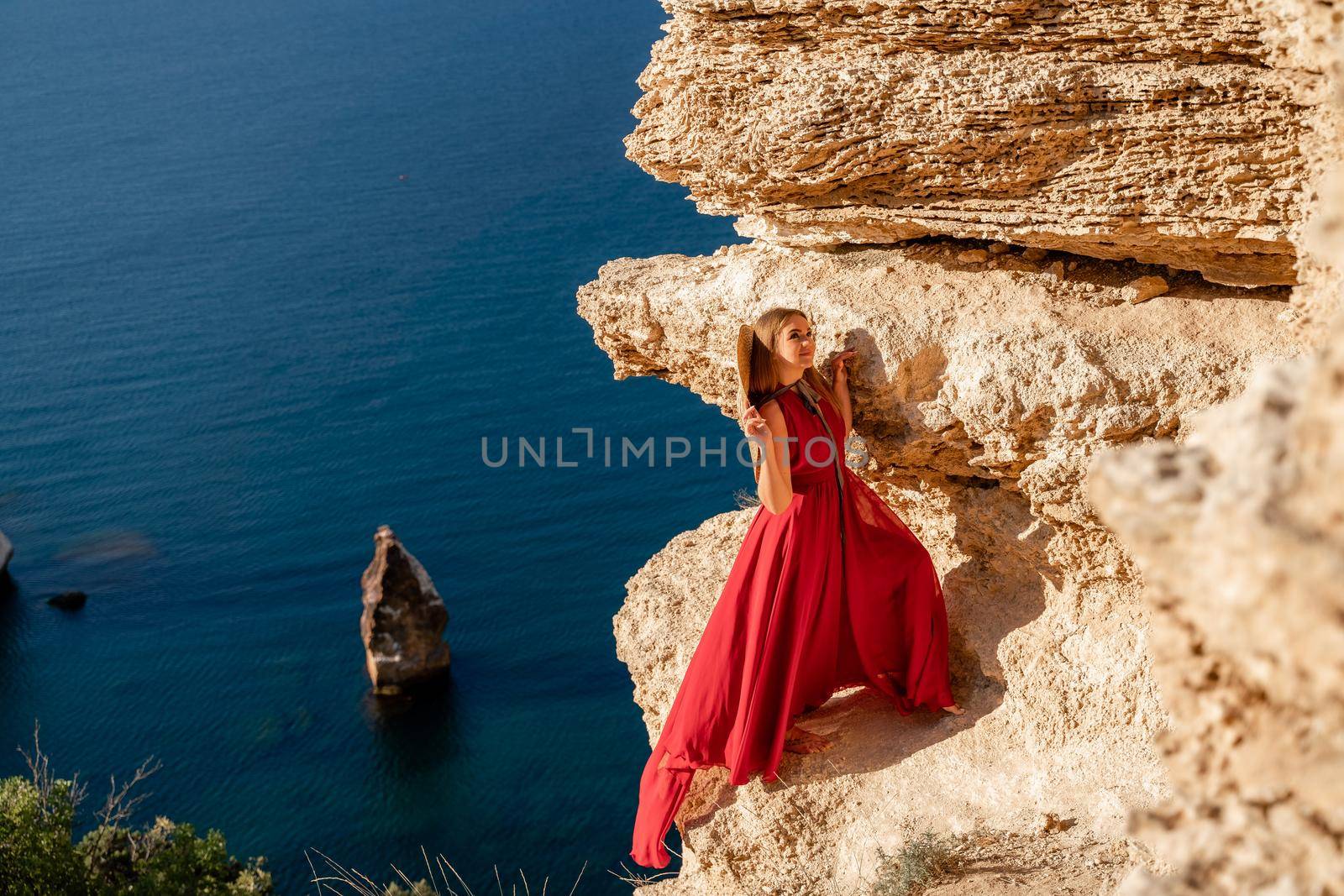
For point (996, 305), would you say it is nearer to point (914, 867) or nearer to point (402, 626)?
point (914, 867)

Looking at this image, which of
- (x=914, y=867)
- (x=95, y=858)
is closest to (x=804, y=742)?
(x=914, y=867)

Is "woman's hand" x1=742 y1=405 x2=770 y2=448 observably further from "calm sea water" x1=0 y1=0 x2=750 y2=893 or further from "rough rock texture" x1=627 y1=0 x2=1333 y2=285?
"calm sea water" x1=0 y1=0 x2=750 y2=893

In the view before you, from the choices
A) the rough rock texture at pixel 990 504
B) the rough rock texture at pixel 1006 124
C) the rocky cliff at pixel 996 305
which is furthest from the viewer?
the rough rock texture at pixel 990 504

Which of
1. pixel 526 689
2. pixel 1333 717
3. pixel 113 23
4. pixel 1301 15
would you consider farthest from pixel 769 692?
pixel 113 23

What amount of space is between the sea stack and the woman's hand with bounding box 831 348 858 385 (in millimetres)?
12791

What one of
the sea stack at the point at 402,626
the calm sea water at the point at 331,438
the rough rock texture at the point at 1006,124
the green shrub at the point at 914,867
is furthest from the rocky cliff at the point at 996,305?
the sea stack at the point at 402,626

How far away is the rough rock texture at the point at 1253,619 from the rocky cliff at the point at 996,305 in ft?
6.18

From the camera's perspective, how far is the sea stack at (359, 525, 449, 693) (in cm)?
1698

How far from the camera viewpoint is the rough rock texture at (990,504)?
14.9 ft

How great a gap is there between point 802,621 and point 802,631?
4 cm

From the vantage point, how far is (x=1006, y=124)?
14.9ft

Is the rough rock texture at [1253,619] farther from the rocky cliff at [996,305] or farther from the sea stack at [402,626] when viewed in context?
the sea stack at [402,626]

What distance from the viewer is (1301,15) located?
104 inches

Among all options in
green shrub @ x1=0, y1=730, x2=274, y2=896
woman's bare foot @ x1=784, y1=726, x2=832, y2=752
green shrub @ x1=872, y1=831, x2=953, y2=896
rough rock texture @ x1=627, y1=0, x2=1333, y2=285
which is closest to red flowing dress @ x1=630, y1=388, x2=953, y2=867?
woman's bare foot @ x1=784, y1=726, x2=832, y2=752
